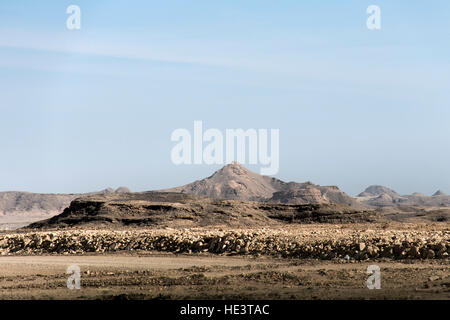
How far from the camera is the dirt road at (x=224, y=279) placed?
705 inches

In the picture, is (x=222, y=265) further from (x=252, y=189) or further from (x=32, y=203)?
(x=32, y=203)

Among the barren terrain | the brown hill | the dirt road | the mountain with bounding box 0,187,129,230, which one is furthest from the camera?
the mountain with bounding box 0,187,129,230

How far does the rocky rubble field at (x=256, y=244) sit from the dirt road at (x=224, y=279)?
1.02 m

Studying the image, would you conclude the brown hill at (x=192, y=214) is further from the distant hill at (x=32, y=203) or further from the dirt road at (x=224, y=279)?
the distant hill at (x=32, y=203)

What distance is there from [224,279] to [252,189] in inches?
3685

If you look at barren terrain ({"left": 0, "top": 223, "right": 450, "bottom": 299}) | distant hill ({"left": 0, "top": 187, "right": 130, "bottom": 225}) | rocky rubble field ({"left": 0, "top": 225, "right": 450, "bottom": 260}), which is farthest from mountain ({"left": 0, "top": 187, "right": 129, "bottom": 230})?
barren terrain ({"left": 0, "top": 223, "right": 450, "bottom": 299})

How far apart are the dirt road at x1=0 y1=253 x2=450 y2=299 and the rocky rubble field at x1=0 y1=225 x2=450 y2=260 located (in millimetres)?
1025

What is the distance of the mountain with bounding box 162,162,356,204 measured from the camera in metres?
99.1

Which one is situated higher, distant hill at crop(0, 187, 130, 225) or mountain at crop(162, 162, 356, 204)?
mountain at crop(162, 162, 356, 204)

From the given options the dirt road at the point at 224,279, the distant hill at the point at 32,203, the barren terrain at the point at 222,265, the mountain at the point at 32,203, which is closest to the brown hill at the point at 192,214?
the barren terrain at the point at 222,265

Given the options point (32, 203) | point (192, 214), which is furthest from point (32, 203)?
point (192, 214)

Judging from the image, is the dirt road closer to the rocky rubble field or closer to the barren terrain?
the barren terrain
